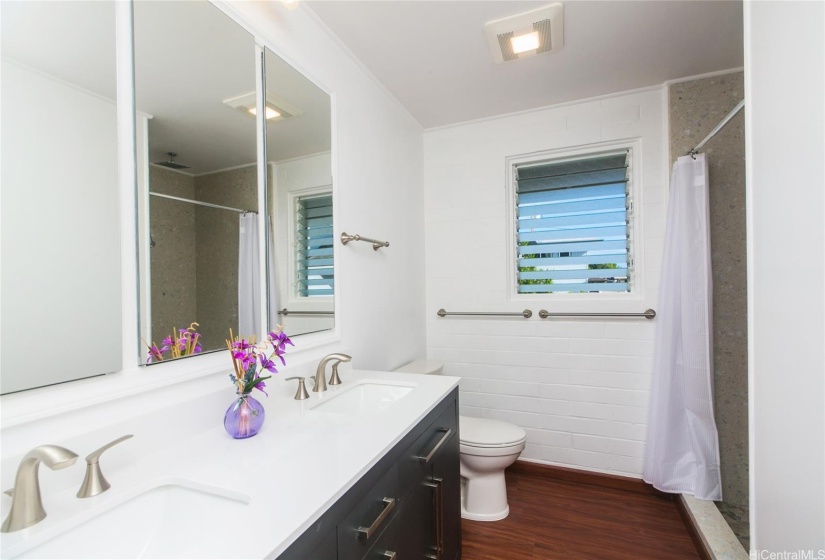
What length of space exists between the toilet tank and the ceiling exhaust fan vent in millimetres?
1734

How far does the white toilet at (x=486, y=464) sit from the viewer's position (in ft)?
6.17

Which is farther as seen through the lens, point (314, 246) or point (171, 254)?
point (314, 246)

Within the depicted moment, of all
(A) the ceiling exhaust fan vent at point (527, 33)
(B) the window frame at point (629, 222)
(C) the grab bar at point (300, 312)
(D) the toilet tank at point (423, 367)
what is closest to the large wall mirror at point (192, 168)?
(C) the grab bar at point (300, 312)

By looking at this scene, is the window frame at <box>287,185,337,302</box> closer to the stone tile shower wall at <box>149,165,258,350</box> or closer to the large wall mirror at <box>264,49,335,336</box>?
the large wall mirror at <box>264,49,335,336</box>

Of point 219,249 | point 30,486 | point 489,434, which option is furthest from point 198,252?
point 489,434

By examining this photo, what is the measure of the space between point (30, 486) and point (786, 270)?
155 cm

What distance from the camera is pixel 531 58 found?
1.92 metres

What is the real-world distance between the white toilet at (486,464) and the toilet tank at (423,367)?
35cm

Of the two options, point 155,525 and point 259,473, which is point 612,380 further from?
point 155,525

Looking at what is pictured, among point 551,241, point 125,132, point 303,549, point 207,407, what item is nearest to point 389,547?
point 303,549

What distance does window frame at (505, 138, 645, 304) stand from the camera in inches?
89.8

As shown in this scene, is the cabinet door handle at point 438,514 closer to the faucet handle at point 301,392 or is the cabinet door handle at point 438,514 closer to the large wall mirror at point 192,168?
the faucet handle at point 301,392

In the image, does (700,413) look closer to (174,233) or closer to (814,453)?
(814,453)

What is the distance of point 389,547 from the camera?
96 cm
